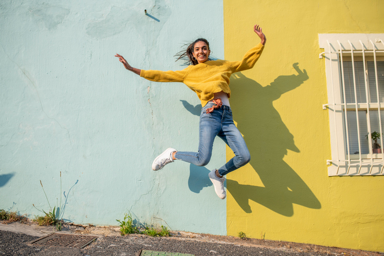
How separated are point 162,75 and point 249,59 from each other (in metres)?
0.99

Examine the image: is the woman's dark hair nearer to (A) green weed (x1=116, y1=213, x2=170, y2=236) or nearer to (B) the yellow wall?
(B) the yellow wall

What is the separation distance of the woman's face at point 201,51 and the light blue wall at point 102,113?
0.28 meters

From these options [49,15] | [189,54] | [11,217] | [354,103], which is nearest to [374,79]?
[354,103]

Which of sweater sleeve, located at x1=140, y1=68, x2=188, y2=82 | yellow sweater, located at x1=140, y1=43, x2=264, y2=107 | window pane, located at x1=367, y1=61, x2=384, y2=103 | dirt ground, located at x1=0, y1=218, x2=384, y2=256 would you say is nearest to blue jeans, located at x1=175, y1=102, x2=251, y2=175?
yellow sweater, located at x1=140, y1=43, x2=264, y2=107

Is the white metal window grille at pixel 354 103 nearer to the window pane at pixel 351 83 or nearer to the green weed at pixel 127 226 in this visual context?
the window pane at pixel 351 83

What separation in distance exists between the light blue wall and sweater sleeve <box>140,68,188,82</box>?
283 mm

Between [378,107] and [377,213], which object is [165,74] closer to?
[378,107]

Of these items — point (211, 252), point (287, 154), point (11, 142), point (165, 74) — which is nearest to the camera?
point (211, 252)

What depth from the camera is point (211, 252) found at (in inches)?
89.2

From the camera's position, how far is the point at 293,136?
2744 mm

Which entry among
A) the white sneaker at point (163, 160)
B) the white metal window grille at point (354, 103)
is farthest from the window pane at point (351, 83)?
the white sneaker at point (163, 160)

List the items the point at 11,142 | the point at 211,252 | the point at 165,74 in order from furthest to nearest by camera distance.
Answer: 1. the point at 11,142
2. the point at 165,74
3. the point at 211,252

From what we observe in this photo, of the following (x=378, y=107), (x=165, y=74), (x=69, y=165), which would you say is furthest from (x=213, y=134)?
(x=378, y=107)

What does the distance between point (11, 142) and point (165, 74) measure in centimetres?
222
